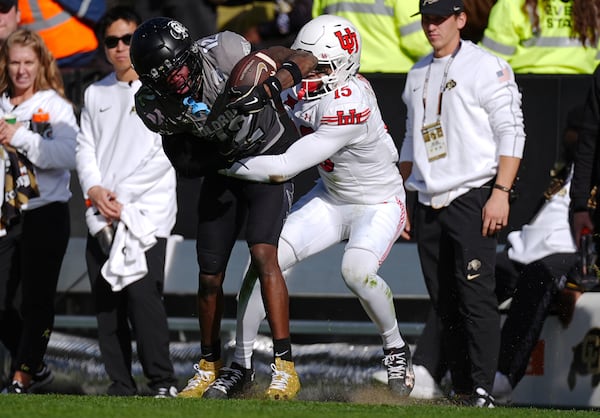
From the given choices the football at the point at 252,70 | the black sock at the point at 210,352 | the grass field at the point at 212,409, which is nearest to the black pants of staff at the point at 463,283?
the grass field at the point at 212,409

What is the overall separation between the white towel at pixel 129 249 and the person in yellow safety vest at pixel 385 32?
2019 mm

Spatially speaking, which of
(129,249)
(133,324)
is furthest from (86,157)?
(133,324)

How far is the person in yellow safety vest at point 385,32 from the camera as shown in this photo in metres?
9.36

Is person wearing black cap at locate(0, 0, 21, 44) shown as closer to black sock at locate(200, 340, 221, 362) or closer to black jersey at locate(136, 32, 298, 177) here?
black jersey at locate(136, 32, 298, 177)

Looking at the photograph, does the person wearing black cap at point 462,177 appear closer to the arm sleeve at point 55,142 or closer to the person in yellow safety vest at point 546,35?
the person in yellow safety vest at point 546,35

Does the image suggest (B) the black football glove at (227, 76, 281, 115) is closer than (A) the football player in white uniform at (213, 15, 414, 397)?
Yes

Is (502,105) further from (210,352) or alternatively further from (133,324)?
(133,324)

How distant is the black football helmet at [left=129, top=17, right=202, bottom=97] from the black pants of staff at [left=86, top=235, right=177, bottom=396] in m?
1.97

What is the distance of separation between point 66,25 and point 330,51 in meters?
3.54

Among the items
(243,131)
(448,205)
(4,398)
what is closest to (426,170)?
(448,205)

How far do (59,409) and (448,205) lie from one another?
284 centimetres

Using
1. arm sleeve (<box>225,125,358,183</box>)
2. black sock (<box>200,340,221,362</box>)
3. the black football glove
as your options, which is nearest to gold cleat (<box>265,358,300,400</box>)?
black sock (<box>200,340,221,362</box>)

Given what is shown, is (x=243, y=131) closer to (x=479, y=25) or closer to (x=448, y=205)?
(x=448, y=205)

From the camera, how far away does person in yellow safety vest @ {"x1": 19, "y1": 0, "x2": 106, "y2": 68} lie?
10359 mm
